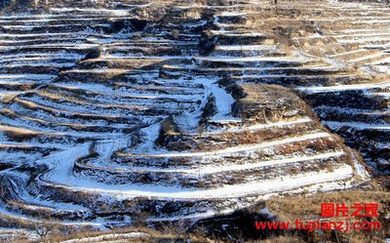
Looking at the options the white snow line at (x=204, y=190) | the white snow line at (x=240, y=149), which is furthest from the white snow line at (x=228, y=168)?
the white snow line at (x=204, y=190)

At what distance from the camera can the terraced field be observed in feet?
88.7

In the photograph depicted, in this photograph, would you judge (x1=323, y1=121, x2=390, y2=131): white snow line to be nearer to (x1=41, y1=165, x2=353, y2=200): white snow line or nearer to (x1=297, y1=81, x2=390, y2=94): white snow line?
(x1=297, y1=81, x2=390, y2=94): white snow line

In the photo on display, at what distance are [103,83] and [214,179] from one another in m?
19.7

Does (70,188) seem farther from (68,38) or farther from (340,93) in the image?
(68,38)

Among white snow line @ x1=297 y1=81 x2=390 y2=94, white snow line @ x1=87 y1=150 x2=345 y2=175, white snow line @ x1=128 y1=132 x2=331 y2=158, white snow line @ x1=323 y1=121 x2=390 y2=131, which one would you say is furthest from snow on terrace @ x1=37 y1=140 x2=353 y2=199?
white snow line @ x1=297 y1=81 x2=390 y2=94

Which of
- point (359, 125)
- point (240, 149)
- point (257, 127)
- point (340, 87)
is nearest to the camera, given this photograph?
point (240, 149)

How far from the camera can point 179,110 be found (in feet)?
126

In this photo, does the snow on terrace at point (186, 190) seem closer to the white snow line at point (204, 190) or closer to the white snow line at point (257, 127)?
the white snow line at point (204, 190)

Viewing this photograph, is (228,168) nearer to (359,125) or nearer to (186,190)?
(186,190)

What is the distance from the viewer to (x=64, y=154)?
33156 millimetres

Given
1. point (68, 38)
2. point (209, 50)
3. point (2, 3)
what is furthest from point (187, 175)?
point (2, 3)

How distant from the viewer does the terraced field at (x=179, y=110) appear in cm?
2705

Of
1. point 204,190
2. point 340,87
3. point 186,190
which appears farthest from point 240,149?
point 340,87

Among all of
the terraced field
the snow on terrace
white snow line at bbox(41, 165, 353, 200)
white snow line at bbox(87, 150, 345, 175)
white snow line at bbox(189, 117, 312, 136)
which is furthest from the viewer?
white snow line at bbox(189, 117, 312, 136)
